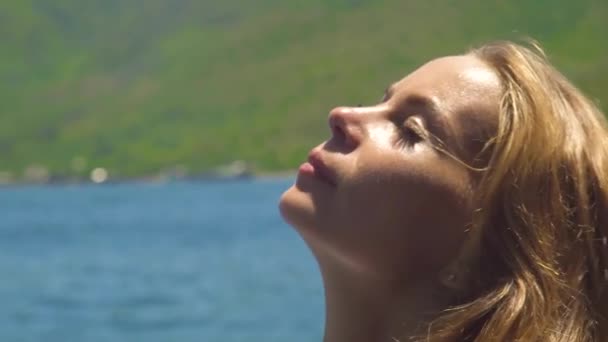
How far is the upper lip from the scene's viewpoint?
2703 mm

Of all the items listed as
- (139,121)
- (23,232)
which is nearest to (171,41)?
(139,121)

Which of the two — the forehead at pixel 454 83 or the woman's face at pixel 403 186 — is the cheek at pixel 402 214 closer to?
the woman's face at pixel 403 186

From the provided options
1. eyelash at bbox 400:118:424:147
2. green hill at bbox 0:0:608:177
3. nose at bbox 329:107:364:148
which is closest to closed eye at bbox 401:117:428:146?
eyelash at bbox 400:118:424:147

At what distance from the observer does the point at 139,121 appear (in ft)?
546

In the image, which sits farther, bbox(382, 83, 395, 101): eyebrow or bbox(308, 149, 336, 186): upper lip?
bbox(382, 83, 395, 101): eyebrow

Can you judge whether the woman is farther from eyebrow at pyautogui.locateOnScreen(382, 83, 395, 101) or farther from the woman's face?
eyebrow at pyautogui.locateOnScreen(382, 83, 395, 101)

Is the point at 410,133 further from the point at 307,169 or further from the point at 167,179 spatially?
the point at 167,179

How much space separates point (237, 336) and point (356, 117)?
25325 mm

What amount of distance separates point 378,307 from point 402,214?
23 centimetres

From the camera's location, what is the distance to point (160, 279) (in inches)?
1682

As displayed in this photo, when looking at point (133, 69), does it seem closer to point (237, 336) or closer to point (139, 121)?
point (139, 121)

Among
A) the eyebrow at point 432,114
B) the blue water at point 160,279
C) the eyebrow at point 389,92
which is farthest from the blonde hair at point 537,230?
the blue water at point 160,279

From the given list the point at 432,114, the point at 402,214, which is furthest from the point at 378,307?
the point at 432,114

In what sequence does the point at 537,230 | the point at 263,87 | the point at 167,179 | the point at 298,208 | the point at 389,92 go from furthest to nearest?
the point at 263,87, the point at 167,179, the point at 389,92, the point at 298,208, the point at 537,230
